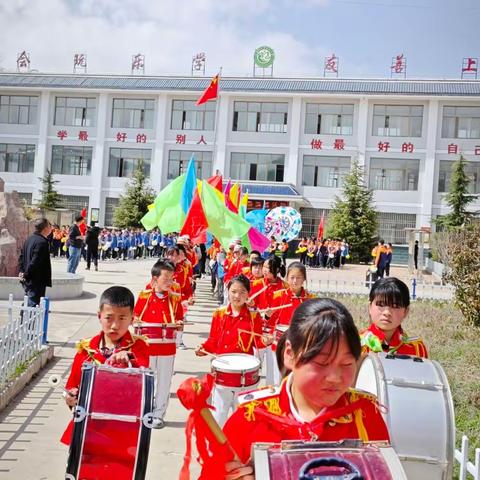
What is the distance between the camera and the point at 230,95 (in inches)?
1377

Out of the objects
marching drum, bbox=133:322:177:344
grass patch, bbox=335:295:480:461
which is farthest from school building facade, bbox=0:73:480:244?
marching drum, bbox=133:322:177:344

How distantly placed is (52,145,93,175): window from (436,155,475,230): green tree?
72.6 ft

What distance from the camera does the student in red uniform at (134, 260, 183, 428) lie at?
195 inches

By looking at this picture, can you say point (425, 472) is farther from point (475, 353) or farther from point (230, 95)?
point (230, 95)

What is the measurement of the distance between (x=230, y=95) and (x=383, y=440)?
1360 inches

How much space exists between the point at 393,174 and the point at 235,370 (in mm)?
32646

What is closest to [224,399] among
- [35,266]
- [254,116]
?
[35,266]

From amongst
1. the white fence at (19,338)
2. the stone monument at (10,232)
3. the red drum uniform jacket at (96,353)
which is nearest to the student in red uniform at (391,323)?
the red drum uniform jacket at (96,353)

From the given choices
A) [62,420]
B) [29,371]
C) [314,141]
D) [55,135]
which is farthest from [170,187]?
[55,135]

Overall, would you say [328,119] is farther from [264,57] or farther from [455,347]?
[455,347]

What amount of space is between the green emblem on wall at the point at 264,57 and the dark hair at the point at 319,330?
35.0 metres

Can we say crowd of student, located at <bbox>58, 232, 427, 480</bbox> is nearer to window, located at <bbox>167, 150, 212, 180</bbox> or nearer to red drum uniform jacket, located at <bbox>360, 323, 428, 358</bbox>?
red drum uniform jacket, located at <bbox>360, 323, 428, 358</bbox>

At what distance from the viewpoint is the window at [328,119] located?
34.7 metres

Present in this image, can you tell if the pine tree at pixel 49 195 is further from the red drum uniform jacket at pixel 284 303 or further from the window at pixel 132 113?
the red drum uniform jacket at pixel 284 303
